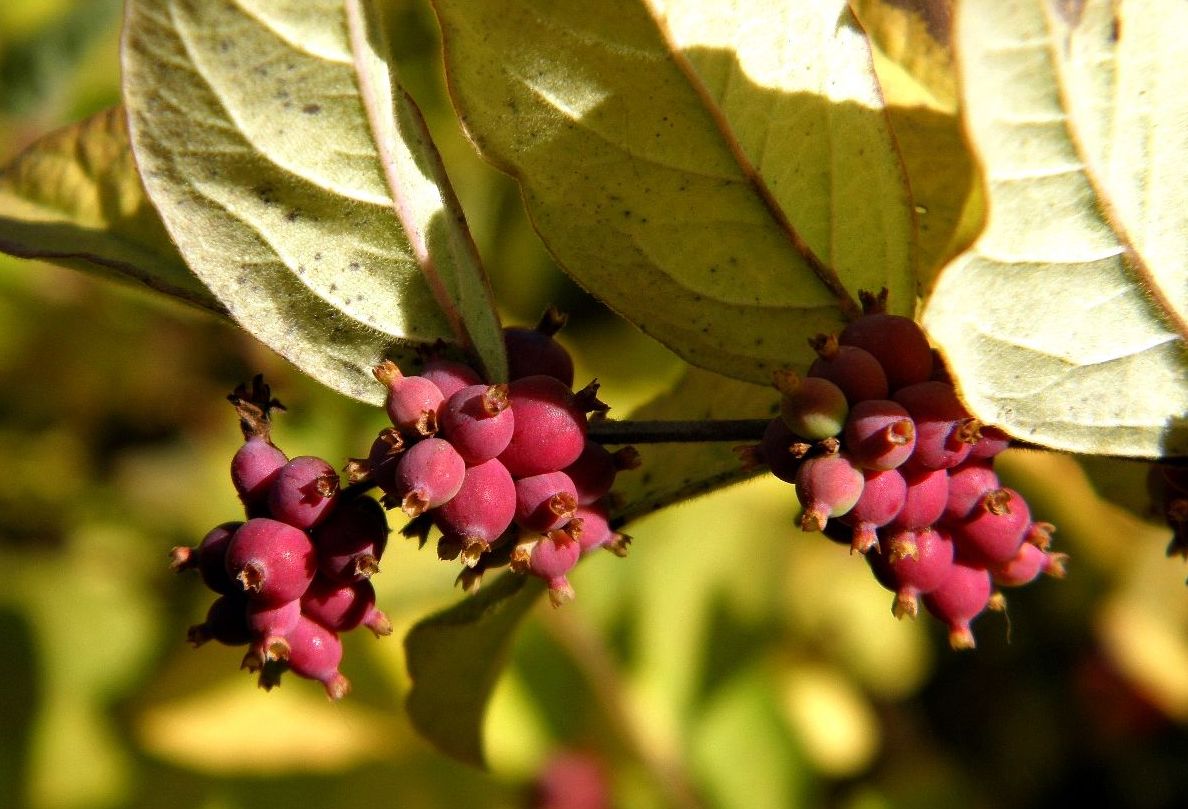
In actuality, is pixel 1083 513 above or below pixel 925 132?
below

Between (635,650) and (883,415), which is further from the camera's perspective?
(635,650)

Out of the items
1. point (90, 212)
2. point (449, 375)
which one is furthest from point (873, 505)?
point (90, 212)

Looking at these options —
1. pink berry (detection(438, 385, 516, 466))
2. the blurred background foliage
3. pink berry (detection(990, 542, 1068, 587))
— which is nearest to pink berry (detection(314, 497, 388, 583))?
pink berry (detection(438, 385, 516, 466))

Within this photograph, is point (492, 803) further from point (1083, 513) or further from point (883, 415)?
point (883, 415)

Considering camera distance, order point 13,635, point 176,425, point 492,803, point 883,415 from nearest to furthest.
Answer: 1. point 883,415
2. point 492,803
3. point 13,635
4. point 176,425

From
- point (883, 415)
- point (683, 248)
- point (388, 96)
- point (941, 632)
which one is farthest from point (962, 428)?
point (941, 632)

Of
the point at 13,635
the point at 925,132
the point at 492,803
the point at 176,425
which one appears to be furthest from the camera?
the point at 176,425

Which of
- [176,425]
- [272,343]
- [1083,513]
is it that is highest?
[272,343]

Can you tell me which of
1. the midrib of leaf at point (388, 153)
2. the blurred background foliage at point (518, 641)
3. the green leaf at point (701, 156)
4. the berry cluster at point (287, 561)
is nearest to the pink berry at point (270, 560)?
the berry cluster at point (287, 561)

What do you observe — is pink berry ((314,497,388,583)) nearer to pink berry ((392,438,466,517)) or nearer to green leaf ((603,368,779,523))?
pink berry ((392,438,466,517))
